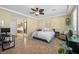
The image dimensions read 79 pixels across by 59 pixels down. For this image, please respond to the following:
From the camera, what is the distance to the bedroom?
2.63 meters

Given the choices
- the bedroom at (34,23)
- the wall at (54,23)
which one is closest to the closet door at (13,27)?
the bedroom at (34,23)

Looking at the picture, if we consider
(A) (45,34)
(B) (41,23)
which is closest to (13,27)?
(B) (41,23)

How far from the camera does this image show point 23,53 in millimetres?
2650

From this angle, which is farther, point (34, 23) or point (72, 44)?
point (34, 23)

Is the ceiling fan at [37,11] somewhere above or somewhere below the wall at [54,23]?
above

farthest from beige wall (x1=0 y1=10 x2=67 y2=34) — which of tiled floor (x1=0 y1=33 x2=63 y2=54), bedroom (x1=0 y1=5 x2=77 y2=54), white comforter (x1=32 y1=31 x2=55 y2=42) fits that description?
tiled floor (x1=0 y1=33 x2=63 y2=54)

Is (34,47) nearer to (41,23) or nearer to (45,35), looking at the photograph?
(45,35)

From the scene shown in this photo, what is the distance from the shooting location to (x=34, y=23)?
274 centimetres

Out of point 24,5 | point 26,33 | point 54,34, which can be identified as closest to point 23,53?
point 26,33

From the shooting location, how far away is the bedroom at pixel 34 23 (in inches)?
104

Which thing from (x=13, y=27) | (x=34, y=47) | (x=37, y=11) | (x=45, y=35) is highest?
(x=37, y=11)

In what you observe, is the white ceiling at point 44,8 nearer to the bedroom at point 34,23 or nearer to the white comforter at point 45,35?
the bedroom at point 34,23
